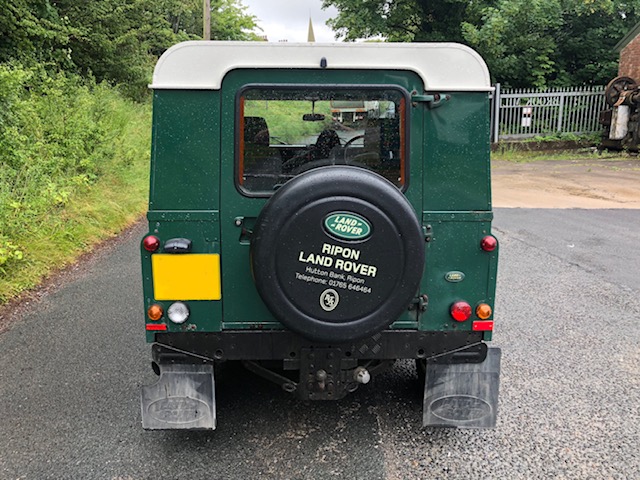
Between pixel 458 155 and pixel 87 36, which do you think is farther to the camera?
pixel 87 36

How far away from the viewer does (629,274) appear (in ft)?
22.3

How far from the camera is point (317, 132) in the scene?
3.27 metres

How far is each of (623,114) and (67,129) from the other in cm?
1761

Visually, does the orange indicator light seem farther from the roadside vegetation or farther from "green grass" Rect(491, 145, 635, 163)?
"green grass" Rect(491, 145, 635, 163)

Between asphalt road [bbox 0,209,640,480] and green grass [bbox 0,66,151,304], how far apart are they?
966 millimetres

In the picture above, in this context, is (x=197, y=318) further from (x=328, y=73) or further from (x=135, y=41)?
(x=135, y=41)

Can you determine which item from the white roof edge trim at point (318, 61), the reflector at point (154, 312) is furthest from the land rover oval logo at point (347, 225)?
the reflector at point (154, 312)

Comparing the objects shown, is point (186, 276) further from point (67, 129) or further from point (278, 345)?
point (67, 129)

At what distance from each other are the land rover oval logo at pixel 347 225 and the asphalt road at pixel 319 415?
130 centimetres

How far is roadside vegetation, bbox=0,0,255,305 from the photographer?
664 cm

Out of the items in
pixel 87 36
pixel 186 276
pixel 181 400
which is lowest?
pixel 181 400

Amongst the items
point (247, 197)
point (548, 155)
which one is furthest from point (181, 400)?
point (548, 155)

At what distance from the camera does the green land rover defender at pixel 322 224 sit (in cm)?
274

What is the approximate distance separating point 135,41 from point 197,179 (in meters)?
13.3
